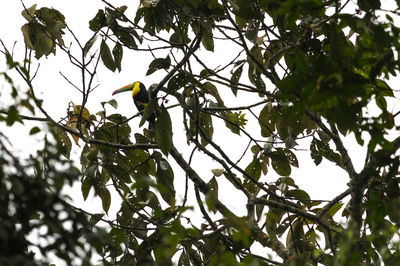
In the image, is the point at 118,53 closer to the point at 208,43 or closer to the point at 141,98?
the point at 208,43

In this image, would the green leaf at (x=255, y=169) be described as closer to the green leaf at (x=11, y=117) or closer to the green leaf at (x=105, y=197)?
the green leaf at (x=105, y=197)

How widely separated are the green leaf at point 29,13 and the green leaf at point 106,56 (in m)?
0.43

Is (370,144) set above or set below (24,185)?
above

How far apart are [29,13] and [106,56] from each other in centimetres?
50

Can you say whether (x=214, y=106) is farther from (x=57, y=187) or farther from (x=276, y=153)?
(x=57, y=187)

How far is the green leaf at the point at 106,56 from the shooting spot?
10.9 feet

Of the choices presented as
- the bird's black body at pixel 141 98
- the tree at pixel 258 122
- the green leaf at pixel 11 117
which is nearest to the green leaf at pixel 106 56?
the tree at pixel 258 122

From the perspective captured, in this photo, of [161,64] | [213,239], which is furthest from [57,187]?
[161,64]

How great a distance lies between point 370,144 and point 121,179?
70.4 inches

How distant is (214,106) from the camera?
345cm

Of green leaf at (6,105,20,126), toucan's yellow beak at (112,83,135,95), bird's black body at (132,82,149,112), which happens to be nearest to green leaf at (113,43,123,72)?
green leaf at (6,105,20,126)

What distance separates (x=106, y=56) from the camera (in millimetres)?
3355

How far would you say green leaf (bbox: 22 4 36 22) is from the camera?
10.6ft

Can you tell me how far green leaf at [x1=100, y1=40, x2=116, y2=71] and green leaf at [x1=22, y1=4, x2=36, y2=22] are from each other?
0.43m
